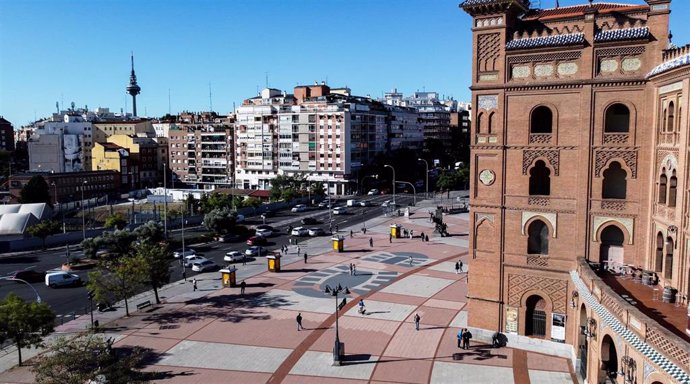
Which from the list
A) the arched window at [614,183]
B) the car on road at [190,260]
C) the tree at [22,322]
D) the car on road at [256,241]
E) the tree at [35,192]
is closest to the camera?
the arched window at [614,183]

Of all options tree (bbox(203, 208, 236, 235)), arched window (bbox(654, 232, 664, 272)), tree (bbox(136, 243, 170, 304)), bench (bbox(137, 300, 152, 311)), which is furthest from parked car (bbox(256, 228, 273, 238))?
arched window (bbox(654, 232, 664, 272))

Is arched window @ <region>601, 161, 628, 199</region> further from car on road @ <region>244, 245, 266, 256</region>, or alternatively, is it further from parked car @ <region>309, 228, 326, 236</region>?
parked car @ <region>309, 228, 326, 236</region>

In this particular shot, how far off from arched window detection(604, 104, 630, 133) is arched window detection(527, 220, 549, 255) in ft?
Answer: 19.7

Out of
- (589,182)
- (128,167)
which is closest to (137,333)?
(589,182)

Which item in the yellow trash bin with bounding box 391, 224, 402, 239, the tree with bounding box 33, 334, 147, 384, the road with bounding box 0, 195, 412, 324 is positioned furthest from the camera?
the yellow trash bin with bounding box 391, 224, 402, 239

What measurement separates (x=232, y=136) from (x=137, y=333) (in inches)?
3917

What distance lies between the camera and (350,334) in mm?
35062

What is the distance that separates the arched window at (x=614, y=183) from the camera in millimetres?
29219

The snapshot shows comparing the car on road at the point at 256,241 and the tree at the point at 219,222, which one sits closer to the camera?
the car on road at the point at 256,241

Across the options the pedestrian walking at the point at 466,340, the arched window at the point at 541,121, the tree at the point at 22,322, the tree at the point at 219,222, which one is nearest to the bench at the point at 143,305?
the tree at the point at 22,322

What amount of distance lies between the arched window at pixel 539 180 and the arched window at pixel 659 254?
20.8 ft

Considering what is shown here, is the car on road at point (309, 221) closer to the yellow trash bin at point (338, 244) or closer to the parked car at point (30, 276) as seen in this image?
the yellow trash bin at point (338, 244)

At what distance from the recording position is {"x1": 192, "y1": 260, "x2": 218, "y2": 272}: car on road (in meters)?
52.2

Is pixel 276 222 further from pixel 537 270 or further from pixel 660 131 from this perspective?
pixel 660 131
